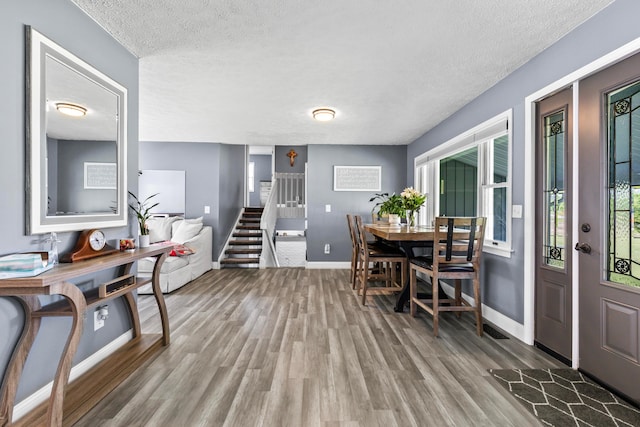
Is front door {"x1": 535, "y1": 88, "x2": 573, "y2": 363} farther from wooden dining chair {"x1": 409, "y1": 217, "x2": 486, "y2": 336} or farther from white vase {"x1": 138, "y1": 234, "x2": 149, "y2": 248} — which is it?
white vase {"x1": 138, "y1": 234, "x2": 149, "y2": 248}

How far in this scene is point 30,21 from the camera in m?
1.63

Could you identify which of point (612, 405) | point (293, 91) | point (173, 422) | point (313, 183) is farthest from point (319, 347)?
point (313, 183)

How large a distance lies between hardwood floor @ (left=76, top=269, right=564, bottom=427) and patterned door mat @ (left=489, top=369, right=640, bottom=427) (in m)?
0.10

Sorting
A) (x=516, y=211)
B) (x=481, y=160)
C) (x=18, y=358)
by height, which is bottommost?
(x=18, y=358)

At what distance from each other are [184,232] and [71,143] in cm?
332

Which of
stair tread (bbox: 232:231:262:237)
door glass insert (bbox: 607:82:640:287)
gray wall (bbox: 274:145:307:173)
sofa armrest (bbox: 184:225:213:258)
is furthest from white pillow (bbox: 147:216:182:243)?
door glass insert (bbox: 607:82:640:287)

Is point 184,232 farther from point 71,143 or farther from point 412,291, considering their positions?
point 412,291

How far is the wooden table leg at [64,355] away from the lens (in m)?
1.39

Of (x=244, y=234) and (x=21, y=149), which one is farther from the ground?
(x=21, y=149)

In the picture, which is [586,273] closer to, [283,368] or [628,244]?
[628,244]

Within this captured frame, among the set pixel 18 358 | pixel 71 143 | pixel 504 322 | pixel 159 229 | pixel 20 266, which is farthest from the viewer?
pixel 159 229

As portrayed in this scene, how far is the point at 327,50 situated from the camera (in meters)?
2.44

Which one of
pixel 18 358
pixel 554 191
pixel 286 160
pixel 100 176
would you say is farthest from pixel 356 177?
pixel 18 358

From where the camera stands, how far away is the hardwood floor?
5.34 feet
